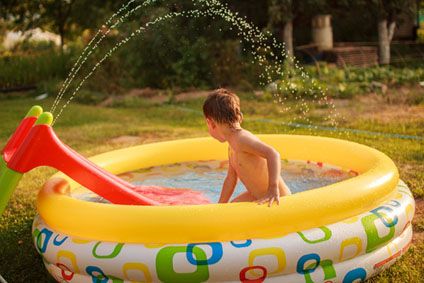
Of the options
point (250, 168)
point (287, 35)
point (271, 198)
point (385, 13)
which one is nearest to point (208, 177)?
point (250, 168)

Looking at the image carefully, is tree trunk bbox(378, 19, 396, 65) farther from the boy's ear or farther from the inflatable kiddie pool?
the inflatable kiddie pool

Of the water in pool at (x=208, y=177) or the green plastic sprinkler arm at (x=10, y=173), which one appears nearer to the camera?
the green plastic sprinkler arm at (x=10, y=173)

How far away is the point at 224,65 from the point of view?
10.9 metres

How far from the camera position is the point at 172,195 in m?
3.95

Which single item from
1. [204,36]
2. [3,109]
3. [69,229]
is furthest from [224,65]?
→ [69,229]

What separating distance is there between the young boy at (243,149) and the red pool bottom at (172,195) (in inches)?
23.9

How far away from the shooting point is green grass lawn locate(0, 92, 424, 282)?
337 centimetres

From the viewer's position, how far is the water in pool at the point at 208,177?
412 cm

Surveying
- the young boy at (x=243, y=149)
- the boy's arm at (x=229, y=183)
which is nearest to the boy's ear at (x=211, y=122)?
the young boy at (x=243, y=149)

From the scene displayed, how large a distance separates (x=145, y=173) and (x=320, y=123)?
303 centimetres

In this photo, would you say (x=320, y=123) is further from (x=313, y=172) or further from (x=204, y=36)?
(x=204, y=36)

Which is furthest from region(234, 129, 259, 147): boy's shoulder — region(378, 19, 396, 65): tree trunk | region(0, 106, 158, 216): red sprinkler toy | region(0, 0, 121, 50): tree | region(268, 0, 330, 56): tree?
region(0, 0, 121, 50): tree

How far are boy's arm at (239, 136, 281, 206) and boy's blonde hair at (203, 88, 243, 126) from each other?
133 millimetres

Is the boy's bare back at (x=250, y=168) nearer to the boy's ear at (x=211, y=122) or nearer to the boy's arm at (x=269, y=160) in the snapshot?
the boy's arm at (x=269, y=160)
